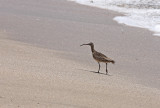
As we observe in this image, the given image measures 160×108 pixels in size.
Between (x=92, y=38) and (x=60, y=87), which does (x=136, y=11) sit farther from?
(x=60, y=87)

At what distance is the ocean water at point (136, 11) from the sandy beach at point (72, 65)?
158cm

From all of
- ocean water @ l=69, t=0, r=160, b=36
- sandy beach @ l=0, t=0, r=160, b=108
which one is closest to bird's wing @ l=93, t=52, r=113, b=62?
sandy beach @ l=0, t=0, r=160, b=108

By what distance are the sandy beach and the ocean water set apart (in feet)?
5.20

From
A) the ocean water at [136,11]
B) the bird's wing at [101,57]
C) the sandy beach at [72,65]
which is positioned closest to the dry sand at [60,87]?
the sandy beach at [72,65]

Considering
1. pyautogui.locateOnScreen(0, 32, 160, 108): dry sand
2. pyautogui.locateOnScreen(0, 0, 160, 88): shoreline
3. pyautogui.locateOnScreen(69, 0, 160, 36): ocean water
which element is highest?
pyautogui.locateOnScreen(0, 32, 160, 108): dry sand

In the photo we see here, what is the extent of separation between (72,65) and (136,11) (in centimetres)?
1627

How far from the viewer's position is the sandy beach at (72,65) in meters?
5.90

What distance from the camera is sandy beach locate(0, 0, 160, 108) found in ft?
19.4

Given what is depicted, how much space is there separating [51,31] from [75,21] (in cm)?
308

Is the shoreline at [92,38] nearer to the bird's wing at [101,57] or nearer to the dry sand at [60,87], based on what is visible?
the bird's wing at [101,57]

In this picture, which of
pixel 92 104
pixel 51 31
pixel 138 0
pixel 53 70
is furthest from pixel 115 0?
pixel 92 104

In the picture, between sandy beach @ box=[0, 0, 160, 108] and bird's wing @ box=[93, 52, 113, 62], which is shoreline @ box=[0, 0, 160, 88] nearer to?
sandy beach @ box=[0, 0, 160, 108]

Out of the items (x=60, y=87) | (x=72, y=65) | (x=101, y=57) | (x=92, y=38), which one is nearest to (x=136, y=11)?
(x=92, y=38)

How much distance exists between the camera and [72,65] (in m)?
8.73
